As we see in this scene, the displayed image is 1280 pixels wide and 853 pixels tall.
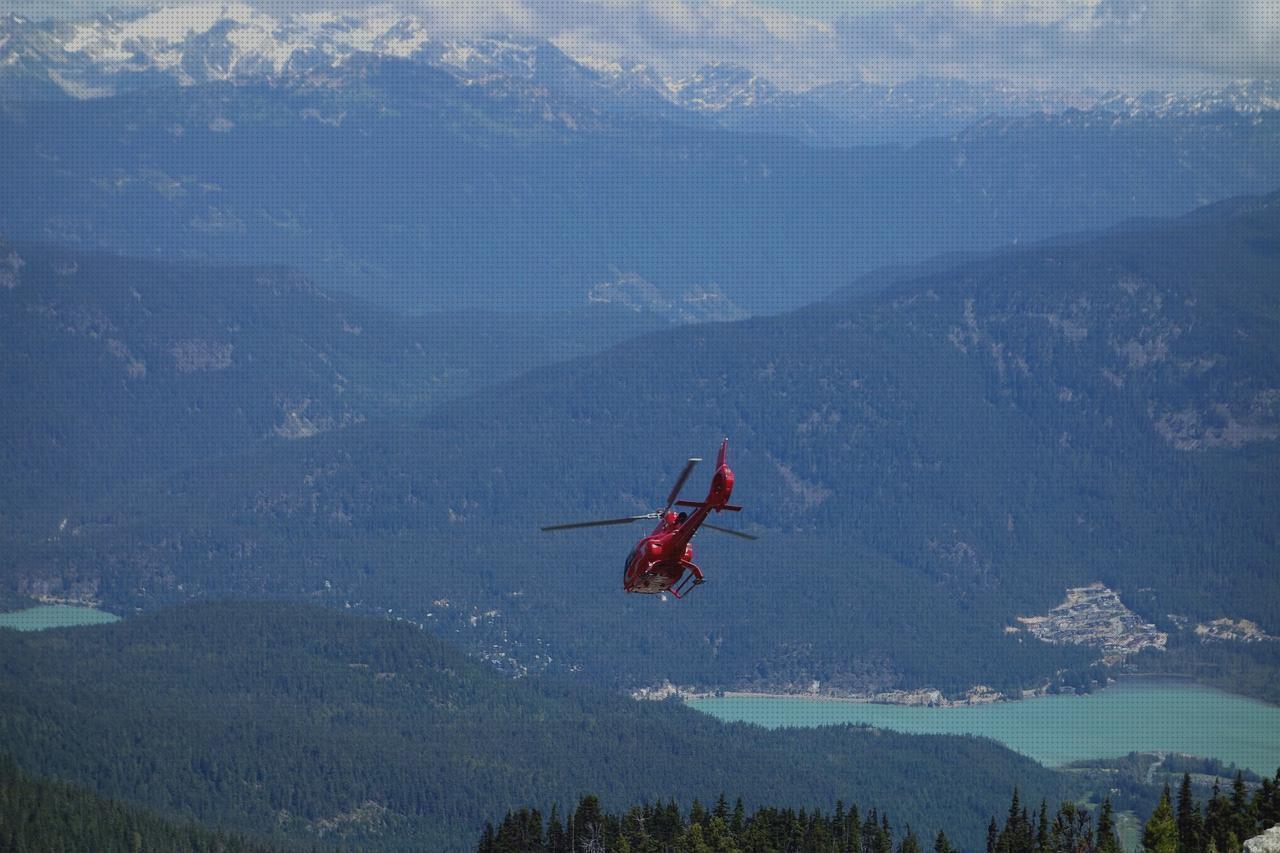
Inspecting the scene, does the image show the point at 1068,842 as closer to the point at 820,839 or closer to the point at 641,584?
the point at 820,839

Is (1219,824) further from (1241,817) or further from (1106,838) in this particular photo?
(1106,838)

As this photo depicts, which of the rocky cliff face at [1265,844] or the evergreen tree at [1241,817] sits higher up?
the evergreen tree at [1241,817]

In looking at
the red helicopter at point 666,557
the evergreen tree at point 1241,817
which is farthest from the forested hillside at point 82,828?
the red helicopter at point 666,557

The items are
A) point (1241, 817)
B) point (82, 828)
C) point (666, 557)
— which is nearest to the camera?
point (666, 557)

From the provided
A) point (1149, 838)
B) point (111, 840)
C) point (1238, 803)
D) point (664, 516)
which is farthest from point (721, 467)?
point (111, 840)

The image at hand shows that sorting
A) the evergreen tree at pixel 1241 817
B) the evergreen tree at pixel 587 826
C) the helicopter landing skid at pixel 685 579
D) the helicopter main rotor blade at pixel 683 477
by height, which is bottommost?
the evergreen tree at pixel 587 826

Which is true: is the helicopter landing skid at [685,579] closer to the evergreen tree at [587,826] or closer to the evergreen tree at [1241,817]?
the evergreen tree at [1241,817]

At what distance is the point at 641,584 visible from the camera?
105 meters

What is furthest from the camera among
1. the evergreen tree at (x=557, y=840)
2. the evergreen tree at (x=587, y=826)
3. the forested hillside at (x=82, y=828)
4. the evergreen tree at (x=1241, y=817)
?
the forested hillside at (x=82, y=828)

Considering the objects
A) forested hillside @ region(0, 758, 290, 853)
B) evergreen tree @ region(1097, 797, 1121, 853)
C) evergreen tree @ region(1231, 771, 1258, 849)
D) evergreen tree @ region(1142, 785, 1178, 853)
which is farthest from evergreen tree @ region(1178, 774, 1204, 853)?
forested hillside @ region(0, 758, 290, 853)

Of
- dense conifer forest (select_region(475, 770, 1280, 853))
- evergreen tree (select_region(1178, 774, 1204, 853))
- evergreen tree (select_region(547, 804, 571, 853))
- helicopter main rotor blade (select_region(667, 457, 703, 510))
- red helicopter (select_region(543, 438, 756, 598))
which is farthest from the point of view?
evergreen tree (select_region(547, 804, 571, 853))

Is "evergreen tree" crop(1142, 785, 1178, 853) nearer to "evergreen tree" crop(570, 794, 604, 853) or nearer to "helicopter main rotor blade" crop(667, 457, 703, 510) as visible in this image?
"evergreen tree" crop(570, 794, 604, 853)

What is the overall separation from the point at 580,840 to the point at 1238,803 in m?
40.2

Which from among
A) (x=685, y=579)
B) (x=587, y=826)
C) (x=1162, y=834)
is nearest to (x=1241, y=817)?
(x=1162, y=834)
